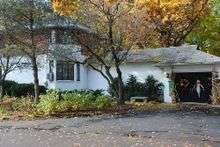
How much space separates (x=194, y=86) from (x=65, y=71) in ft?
36.3

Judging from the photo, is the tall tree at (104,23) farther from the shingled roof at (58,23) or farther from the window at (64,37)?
the window at (64,37)

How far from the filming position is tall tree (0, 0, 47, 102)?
3178 cm

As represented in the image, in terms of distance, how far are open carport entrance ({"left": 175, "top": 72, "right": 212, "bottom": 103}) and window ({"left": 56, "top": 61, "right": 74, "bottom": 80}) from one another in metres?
9.15

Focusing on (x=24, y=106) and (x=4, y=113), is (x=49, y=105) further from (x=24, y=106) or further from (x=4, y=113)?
(x=24, y=106)

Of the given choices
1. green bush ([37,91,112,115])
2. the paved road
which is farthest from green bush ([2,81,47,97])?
the paved road

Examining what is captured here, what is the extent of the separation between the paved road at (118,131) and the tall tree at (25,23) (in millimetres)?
7572

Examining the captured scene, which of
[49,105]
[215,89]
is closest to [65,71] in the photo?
[215,89]

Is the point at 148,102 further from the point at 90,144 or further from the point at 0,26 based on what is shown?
the point at 90,144

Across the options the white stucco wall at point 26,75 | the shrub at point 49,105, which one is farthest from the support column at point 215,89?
the white stucco wall at point 26,75

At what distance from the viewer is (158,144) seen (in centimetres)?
1648

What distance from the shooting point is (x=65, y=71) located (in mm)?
45969

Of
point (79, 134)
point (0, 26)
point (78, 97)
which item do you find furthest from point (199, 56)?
point (79, 134)

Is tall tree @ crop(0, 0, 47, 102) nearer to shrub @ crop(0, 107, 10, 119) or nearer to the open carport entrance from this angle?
shrub @ crop(0, 107, 10, 119)

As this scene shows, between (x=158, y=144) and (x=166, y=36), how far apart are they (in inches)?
1457
